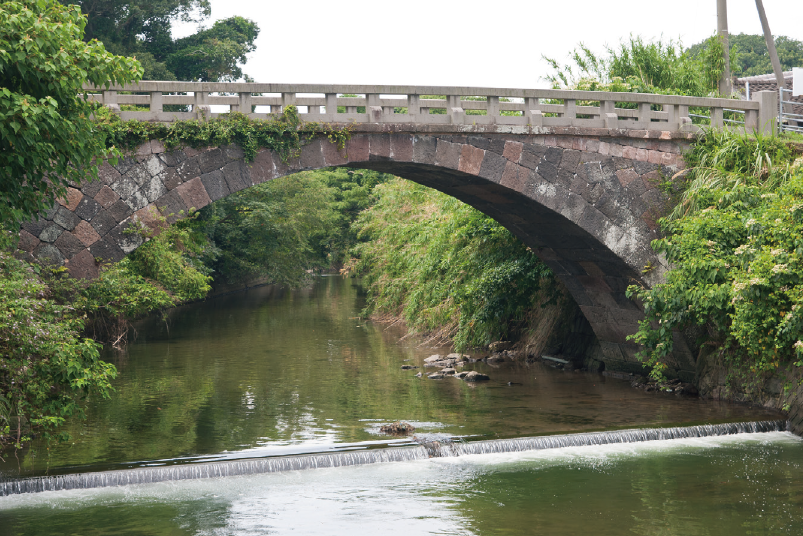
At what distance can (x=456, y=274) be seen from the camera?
19.6m

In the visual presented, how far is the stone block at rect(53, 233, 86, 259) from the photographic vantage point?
1176cm

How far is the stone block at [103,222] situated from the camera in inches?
470

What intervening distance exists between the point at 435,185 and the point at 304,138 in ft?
11.4

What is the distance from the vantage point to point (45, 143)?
742 cm

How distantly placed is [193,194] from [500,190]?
5.27m

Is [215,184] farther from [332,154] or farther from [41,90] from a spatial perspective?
[41,90]

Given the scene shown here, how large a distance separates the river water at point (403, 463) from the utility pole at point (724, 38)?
7429 millimetres

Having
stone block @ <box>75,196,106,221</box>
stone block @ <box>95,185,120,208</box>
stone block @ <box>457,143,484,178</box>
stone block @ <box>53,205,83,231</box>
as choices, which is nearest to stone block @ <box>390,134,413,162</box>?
stone block @ <box>457,143,484,178</box>

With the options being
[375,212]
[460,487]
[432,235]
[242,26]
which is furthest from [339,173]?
[460,487]

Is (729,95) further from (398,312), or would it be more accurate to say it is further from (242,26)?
(242,26)

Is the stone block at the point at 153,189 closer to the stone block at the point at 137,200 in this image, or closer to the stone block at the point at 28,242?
the stone block at the point at 137,200

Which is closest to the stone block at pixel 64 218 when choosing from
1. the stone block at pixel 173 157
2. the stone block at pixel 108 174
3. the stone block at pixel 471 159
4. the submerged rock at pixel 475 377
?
the stone block at pixel 108 174

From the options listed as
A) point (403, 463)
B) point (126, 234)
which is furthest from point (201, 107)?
point (403, 463)

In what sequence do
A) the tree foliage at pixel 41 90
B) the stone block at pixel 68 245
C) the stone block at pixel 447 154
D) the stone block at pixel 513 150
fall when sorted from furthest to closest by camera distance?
the stone block at pixel 513 150, the stone block at pixel 447 154, the stone block at pixel 68 245, the tree foliage at pixel 41 90
